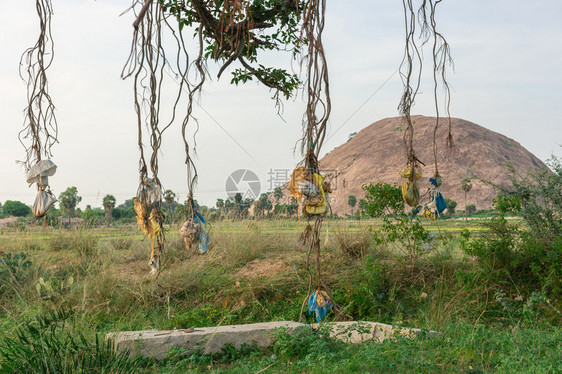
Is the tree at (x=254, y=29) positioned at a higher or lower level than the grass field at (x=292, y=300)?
higher

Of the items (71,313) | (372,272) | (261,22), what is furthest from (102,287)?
(261,22)

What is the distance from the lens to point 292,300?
5387mm

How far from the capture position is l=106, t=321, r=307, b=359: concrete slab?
3537 mm

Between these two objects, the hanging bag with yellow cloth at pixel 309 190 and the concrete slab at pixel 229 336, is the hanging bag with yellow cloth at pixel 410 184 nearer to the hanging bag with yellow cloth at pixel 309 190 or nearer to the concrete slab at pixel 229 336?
the hanging bag with yellow cloth at pixel 309 190

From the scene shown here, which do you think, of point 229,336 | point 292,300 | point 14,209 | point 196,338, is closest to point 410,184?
point 229,336

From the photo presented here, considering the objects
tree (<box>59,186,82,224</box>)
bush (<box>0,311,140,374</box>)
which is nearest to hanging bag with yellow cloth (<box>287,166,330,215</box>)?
bush (<box>0,311,140,374</box>)

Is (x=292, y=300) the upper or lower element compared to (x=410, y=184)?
lower

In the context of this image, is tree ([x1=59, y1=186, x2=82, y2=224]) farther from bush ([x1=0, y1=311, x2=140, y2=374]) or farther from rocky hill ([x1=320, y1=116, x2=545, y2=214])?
rocky hill ([x1=320, y1=116, x2=545, y2=214])

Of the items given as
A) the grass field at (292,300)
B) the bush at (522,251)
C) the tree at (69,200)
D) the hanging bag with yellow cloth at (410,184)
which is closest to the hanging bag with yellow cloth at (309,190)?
the grass field at (292,300)

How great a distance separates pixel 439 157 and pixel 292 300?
8569 centimetres

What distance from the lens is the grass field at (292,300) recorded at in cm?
330

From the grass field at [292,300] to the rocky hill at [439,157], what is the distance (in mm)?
72738

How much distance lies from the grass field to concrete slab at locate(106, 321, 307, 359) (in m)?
0.09

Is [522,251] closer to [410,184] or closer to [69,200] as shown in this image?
[410,184]
